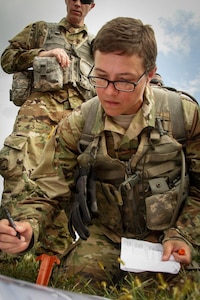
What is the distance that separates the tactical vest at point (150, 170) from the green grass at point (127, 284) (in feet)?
1.18

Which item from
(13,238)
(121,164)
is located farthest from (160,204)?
(13,238)

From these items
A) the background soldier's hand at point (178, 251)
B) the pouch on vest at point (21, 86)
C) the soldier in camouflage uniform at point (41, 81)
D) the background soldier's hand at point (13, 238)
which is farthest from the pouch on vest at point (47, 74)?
the background soldier's hand at point (178, 251)

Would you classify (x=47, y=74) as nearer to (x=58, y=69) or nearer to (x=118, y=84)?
(x=58, y=69)

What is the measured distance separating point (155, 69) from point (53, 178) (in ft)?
3.02

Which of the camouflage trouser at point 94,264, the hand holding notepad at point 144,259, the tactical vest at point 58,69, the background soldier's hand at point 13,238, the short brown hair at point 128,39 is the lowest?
the camouflage trouser at point 94,264

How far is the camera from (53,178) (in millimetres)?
2729

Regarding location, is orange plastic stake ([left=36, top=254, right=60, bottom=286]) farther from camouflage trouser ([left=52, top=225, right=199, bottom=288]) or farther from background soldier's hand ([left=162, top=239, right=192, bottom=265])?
background soldier's hand ([left=162, top=239, right=192, bottom=265])

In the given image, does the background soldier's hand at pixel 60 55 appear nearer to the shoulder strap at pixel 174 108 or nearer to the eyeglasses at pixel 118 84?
the shoulder strap at pixel 174 108

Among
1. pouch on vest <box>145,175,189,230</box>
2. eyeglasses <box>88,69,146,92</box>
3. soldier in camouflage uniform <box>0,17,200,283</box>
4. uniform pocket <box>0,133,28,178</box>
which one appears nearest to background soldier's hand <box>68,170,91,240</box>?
soldier in camouflage uniform <box>0,17,200,283</box>

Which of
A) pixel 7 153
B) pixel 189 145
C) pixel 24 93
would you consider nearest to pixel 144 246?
pixel 189 145

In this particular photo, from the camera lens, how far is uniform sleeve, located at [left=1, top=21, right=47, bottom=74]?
191 inches

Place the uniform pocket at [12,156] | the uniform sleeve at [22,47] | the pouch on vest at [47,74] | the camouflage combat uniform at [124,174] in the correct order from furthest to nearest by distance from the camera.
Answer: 1. the uniform sleeve at [22,47]
2. the pouch on vest at [47,74]
3. the uniform pocket at [12,156]
4. the camouflage combat uniform at [124,174]

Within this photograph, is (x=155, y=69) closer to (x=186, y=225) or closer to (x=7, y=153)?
(x=186, y=225)

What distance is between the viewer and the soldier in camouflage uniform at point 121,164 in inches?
100
